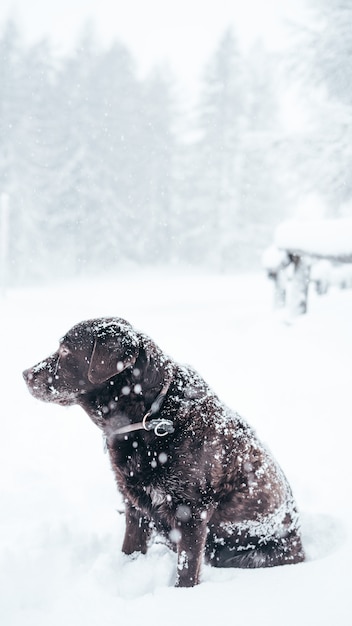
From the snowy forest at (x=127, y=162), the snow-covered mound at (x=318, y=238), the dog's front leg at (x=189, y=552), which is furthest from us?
the snowy forest at (x=127, y=162)

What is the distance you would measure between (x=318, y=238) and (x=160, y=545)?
4826 mm

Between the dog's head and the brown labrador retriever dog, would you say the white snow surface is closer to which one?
the brown labrador retriever dog

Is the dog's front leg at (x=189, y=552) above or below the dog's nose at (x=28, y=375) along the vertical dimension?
below

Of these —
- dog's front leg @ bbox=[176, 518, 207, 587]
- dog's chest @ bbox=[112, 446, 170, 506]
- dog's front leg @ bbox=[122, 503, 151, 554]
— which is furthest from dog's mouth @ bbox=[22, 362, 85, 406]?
dog's front leg @ bbox=[176, 518, 207, 587]

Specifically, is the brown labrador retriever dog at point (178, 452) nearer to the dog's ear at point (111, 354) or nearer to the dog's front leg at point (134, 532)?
the dog's ear at point (111, 354)

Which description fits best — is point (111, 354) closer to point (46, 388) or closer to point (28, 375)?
point (46, 388)

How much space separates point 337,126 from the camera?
35.0ft

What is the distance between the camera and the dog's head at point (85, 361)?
2.29m

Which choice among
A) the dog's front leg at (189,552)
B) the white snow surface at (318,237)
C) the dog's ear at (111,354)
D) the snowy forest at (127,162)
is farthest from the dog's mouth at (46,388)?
the snowy forest at (127,162)

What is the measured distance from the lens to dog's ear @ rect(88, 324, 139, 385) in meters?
2.28

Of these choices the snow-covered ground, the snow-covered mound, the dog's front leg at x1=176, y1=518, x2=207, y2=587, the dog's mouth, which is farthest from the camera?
the snow-covered mound

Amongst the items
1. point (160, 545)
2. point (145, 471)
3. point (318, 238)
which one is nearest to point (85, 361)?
point (145, 471)

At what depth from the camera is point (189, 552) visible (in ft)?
7.35

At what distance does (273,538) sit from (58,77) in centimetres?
2924
